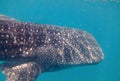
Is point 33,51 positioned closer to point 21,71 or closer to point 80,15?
point 21,71

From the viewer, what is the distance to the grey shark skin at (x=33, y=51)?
791 cm

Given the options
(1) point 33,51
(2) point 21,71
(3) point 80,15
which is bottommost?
(2) point 21,71

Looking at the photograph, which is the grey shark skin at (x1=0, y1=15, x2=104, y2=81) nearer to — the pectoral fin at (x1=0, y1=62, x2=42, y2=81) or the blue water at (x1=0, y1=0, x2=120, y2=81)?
the pectoral fin at (x1=0, y1=62, x2=42, y2=81)

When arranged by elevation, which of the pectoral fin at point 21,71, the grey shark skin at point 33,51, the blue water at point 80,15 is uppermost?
the blue water at point 80,15

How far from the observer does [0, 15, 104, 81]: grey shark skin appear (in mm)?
7914

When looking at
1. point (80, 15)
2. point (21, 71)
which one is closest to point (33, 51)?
point (21, 71)

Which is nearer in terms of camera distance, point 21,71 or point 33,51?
point 21,71

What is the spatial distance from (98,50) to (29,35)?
12.4 feet

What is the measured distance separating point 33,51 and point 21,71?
0.82 m

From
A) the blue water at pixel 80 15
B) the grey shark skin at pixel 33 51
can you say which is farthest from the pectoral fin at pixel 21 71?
the blue water at pixel 80 15

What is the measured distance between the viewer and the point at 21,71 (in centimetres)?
805

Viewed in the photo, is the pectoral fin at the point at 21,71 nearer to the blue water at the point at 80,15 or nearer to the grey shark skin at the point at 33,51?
the grey shark skin at the point at 33,51

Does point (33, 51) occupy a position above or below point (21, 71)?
above

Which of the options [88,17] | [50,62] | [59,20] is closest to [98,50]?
[50,62]
